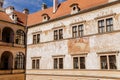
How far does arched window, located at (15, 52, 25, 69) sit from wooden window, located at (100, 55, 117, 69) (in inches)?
468

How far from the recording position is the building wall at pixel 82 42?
51.8ft

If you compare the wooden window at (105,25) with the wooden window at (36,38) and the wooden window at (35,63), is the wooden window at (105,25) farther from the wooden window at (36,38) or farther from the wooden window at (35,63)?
the wooden window at (35,63)

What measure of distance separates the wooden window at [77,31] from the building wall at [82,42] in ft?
1.24

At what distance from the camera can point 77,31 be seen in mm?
18625

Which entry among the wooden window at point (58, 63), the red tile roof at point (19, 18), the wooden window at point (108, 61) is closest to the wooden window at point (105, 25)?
the wooden window at point (108, 61)

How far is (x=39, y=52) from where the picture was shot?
22.7 meters

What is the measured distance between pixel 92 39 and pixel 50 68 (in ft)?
22.1

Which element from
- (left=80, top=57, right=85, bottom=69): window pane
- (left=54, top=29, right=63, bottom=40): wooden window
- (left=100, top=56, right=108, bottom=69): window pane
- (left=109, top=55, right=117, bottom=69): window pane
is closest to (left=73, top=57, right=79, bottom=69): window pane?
(left=80, top=57, right=85, bottom=69): window pane

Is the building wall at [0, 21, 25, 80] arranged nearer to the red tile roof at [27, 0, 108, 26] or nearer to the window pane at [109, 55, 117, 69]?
the red tile roof at [27, 0, 108, 26]

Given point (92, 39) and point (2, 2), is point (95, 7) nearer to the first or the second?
point (92, 39)

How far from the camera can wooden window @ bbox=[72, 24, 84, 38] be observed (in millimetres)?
18375

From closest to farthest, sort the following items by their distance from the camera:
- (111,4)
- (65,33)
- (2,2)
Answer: (111,4)
(65,33)
(2,2)

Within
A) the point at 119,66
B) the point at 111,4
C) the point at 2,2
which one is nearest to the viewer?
the point at 119,66

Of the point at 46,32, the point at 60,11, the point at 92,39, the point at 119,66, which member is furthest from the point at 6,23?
the point at 119,66
